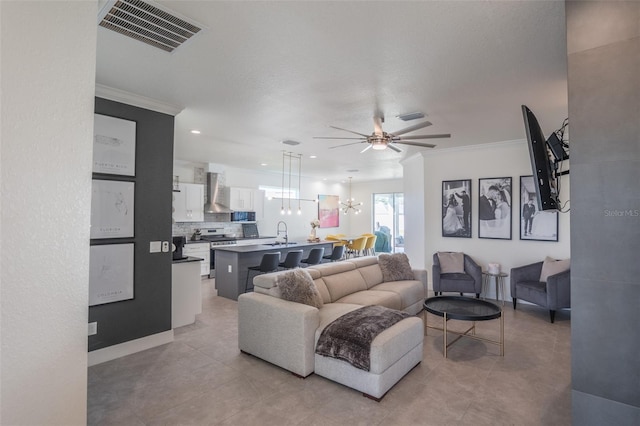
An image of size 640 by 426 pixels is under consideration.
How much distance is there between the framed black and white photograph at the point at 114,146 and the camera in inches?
128

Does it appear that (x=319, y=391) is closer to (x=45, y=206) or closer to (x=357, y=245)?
(x=45, y=206)

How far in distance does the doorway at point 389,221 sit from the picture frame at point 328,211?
1382mm

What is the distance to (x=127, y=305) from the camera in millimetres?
3455

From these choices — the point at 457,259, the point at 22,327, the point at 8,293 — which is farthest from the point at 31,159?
the point at 457,259

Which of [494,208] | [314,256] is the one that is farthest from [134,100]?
[494,208]

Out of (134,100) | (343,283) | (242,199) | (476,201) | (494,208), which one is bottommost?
(343,283)

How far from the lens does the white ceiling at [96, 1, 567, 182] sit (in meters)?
2.07

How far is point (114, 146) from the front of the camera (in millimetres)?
3350

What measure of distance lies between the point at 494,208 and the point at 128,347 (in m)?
5.72

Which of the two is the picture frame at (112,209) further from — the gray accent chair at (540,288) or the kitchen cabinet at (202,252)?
the gray accent chair at (540,288)

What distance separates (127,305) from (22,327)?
8.36 feet

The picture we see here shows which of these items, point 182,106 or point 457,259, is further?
point 457,259

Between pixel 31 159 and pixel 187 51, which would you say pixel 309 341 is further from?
pixel 187 51

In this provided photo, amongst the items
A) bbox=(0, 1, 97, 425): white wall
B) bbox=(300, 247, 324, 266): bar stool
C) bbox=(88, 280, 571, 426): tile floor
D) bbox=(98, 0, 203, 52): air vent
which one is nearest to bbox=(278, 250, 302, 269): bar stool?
bbox=(300, 247, 324, 266): bar stool
